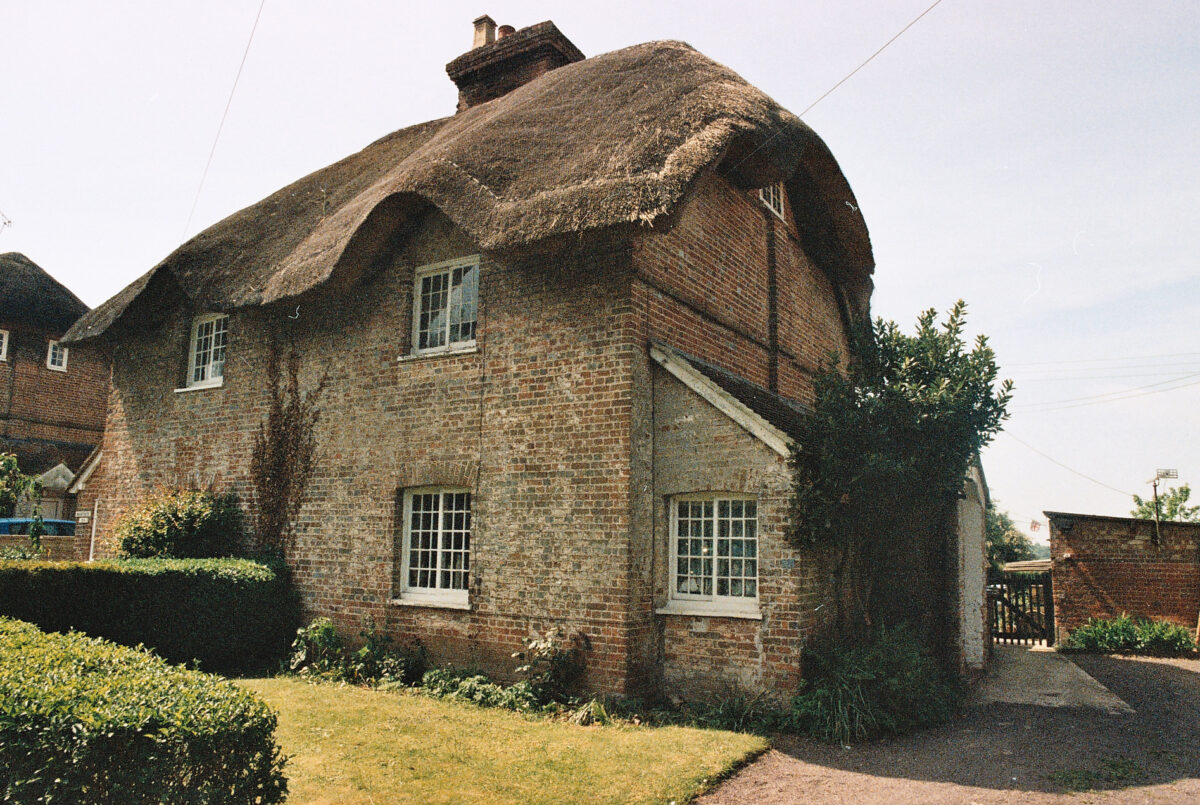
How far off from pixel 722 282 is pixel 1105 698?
23.7ft

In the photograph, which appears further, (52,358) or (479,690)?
(52,358)

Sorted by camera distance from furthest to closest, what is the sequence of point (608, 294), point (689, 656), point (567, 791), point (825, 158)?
point (825, 158) < point (608, 294) < point (689, 656) < point (567, 791)

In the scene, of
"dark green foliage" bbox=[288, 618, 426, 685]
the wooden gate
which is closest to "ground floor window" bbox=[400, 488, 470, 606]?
"dark green foliage" bbox=[288, 618, 426, 685]

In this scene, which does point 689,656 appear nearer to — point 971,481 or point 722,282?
point 722,282

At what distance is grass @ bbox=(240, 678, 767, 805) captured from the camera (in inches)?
229

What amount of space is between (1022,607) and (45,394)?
2736 cm

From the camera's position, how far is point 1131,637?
15.1 metres

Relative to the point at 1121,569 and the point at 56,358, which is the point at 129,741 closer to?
the point at 1121,569

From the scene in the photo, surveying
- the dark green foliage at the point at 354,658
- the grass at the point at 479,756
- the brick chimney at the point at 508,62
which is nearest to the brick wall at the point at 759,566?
the grass at the point at 479,756

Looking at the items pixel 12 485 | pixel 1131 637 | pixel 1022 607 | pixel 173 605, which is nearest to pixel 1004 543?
pixel 1022 607

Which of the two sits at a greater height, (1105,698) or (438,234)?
(438,234)

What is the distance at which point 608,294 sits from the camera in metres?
9.13

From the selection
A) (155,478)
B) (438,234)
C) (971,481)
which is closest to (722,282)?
(438,234)

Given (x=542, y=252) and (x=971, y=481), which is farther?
(x=971, y=481)
